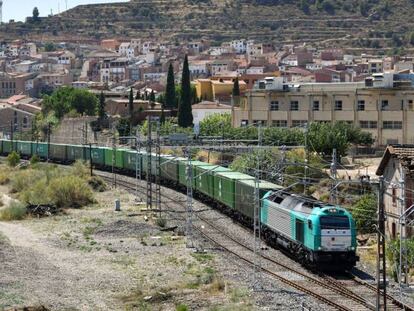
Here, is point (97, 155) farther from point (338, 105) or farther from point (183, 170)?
point (183, 170)

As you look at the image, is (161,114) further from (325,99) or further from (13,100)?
(13,100)

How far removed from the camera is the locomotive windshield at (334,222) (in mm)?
27906

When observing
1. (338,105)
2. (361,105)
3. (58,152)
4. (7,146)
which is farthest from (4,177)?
(361,105)

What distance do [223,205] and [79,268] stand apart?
14067mm

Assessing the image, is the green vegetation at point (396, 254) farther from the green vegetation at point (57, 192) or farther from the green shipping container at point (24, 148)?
the green shipping container at point (24, 148)

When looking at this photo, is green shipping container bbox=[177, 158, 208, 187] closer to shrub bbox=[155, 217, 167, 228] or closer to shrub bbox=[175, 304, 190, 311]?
shrub bbox=[155, 217, 167, 228]

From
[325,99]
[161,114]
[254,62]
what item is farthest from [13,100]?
[325,99]

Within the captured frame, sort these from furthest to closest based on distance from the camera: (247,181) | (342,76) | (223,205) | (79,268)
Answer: (342,76) < (223,205) < (247,181) < (79,268)

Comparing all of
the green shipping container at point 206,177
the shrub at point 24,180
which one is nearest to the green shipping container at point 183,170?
the green shipping container at point 206,177

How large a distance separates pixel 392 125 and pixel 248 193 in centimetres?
3297

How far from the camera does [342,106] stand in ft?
233

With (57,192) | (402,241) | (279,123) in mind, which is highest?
(402,241)

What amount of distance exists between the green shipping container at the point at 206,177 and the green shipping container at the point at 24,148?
4070 cm

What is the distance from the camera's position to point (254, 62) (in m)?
175
